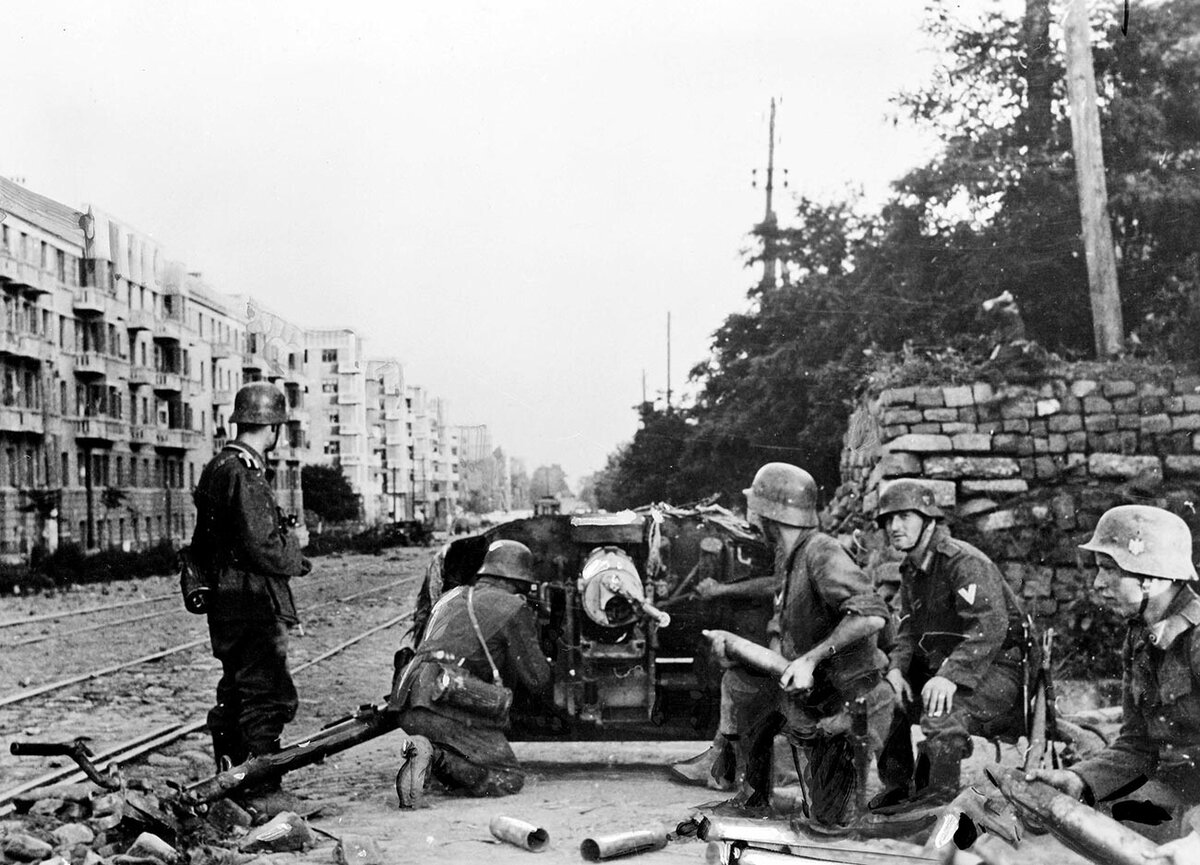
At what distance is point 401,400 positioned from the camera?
378 inches

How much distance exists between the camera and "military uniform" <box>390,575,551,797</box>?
6043 mm

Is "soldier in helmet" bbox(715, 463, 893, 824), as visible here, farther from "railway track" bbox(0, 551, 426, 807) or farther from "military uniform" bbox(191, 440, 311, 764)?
"railway track" bbox(0, 551, 426, 807)

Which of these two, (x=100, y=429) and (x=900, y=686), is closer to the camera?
(x=900, y=686)

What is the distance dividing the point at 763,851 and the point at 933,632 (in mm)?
1760

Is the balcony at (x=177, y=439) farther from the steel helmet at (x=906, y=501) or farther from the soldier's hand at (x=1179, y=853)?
the soldier's hand at (x=1179, y=853)

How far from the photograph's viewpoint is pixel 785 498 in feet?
17.2

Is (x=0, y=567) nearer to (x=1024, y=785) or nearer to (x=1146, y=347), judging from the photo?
(x=1024, y=785)

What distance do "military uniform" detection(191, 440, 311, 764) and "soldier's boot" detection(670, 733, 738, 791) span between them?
7.22ft

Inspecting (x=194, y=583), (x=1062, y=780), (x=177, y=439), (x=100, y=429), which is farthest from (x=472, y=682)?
(x=100, y=429)

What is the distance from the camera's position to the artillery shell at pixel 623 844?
16.3 ft

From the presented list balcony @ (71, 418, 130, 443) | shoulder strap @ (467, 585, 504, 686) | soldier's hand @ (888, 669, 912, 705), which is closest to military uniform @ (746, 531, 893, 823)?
soldier's hand @ (888, 669, 912, 705)

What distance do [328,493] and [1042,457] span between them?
631cm

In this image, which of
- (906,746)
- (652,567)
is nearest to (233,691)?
(652,567)

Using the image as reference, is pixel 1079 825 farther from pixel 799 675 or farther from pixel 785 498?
pixel 785 498
